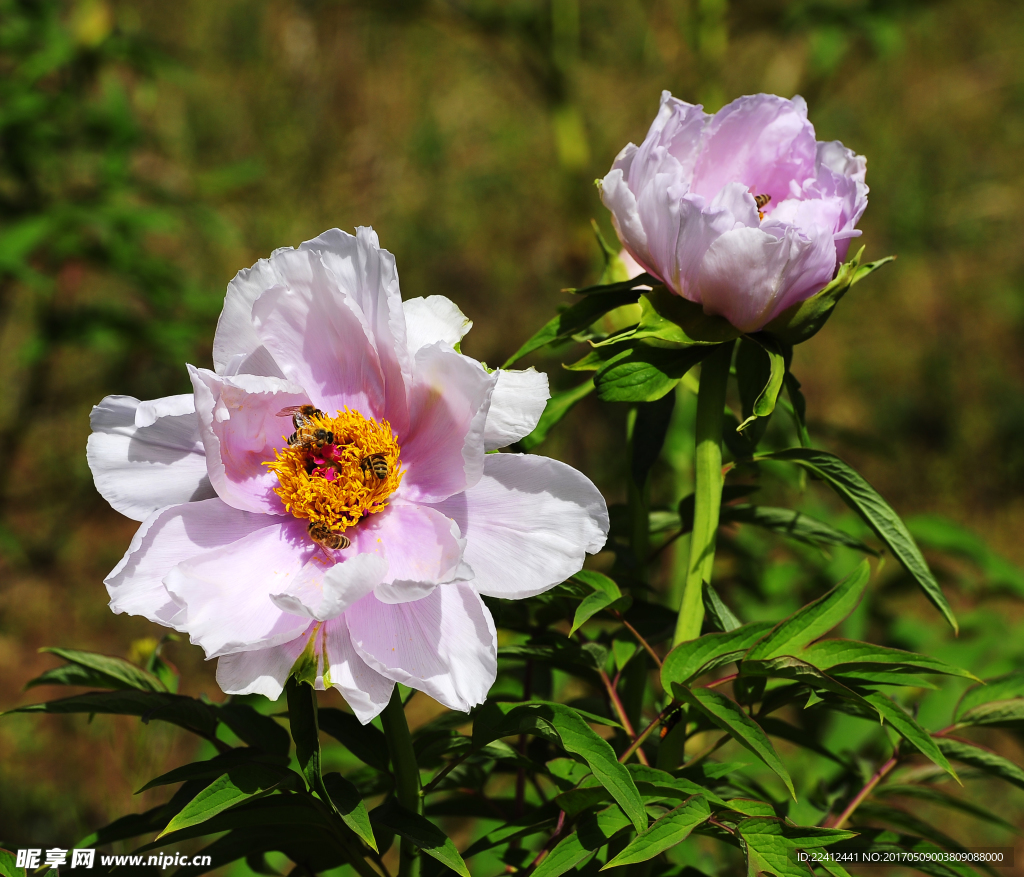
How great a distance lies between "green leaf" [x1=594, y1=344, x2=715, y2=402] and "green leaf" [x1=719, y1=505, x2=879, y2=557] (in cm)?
28

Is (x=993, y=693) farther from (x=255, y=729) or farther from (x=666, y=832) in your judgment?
(x=255, y=729)

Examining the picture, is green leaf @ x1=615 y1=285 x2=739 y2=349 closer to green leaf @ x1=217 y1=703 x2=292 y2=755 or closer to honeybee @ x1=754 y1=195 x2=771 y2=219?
honeybee @ x1=754 y1=195 x2=771 y2=219

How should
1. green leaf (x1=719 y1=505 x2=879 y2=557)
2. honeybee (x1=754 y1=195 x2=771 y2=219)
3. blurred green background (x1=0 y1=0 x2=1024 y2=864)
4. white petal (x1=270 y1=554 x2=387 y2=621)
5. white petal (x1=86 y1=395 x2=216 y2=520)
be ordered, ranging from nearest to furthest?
1. white petal (x1=270 y1=554 x2=387 y2=621)
2. white petal (x1=86 y1=395 x2=216 y2=520)
3. honeybee (x1=754 y1=195 x2=771 y2=219)
4. green leaf (x1=719 y1=505 x2=879 y2=557)
5. blurred green background (x1=0 y1=0 x2=1024 y2=864)

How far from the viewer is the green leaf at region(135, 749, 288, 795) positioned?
75 cm

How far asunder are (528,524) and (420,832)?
0.89 ft

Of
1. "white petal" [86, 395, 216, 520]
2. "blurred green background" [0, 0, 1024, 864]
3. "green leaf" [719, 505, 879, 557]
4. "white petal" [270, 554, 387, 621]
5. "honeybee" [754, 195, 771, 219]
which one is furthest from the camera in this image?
"blurred green background" [0, 0, 1024, 864]

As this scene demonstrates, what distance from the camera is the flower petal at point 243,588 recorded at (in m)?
0.71

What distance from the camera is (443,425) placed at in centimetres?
83

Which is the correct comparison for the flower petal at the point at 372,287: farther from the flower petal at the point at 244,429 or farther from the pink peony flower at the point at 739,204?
the pink peony flower at the point at 739,204

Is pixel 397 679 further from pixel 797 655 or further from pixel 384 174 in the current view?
pixel 384 174

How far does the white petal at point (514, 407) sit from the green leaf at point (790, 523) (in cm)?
39

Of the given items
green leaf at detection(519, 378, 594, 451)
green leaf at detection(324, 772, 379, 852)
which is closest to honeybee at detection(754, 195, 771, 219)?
green leaf at detection(519, 378, 594, 451)

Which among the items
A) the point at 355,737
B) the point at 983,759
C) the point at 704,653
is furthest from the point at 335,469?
the point at 983,759

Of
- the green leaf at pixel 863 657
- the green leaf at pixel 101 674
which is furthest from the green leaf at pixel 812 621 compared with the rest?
the green leaf at pixel 101 674
